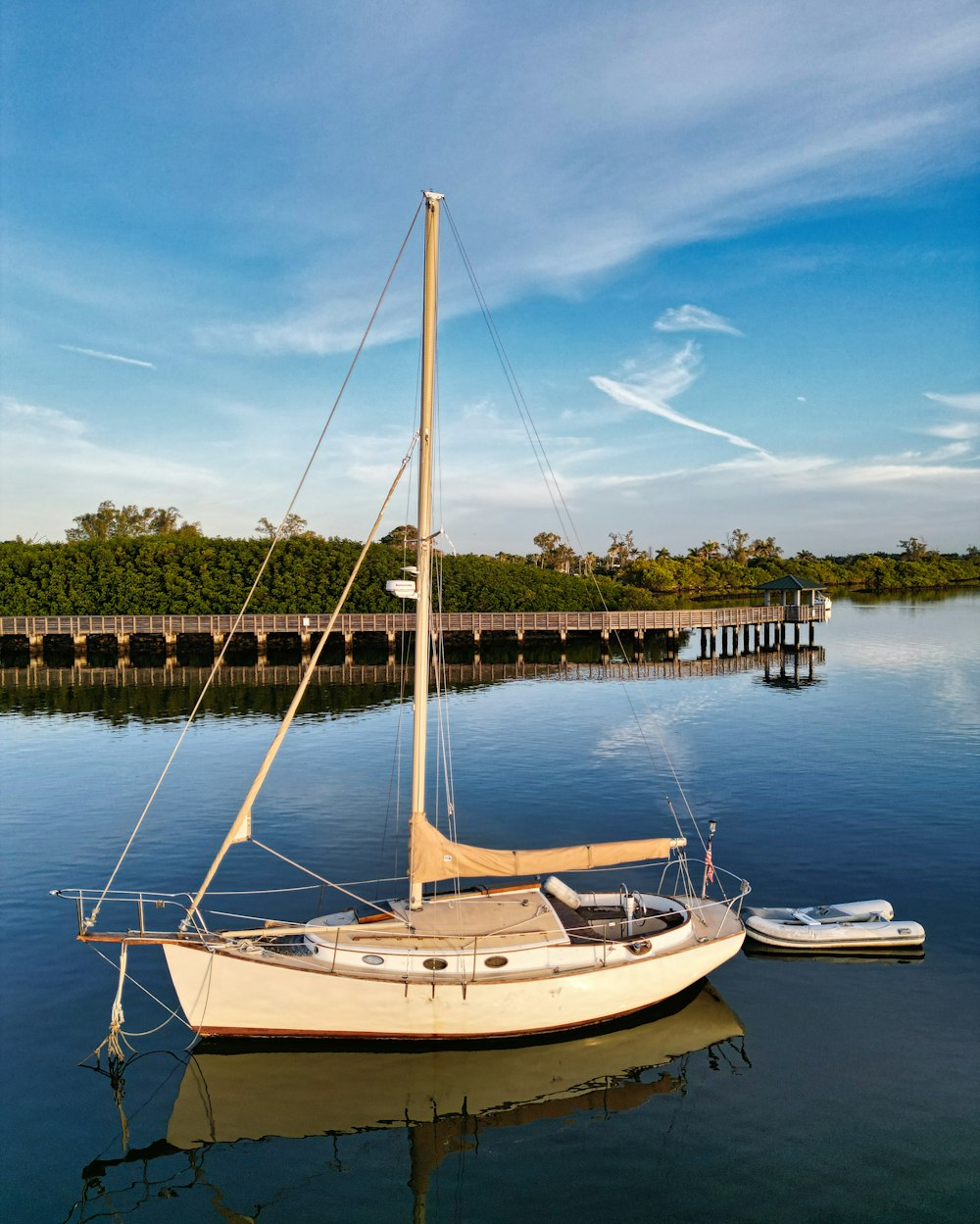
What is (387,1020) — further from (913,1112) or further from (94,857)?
(94,857)

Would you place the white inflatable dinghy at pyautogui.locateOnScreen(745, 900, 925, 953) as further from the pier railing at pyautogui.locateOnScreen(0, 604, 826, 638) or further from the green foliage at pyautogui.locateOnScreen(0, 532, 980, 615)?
the green foliage at pyautogui.locateOnScreen(0, 532, 980, 615)

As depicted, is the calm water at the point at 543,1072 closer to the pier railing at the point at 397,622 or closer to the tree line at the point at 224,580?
the pier railing at the point at 397,622

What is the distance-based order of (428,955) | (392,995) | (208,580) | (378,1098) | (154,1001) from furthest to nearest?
(208,580) < (154,1001) < (428,955) < (392,995) < (378,1098)

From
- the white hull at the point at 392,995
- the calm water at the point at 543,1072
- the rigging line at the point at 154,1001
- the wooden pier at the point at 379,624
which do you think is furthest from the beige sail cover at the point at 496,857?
the wooden pier at the point at 379,624

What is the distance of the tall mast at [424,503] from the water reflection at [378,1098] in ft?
11.8

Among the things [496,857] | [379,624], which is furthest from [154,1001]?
[379,624]

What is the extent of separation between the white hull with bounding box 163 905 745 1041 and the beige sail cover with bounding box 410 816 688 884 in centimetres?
217

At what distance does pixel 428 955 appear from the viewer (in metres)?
17.1

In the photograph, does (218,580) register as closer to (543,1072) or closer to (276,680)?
(276,680)

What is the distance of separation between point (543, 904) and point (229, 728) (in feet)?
121

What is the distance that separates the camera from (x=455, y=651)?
92.2 m

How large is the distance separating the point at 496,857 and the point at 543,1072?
441cm

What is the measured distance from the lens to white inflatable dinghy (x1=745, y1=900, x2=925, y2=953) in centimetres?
2162

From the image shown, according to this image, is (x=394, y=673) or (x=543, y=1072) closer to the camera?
(x=543, y=1072)
